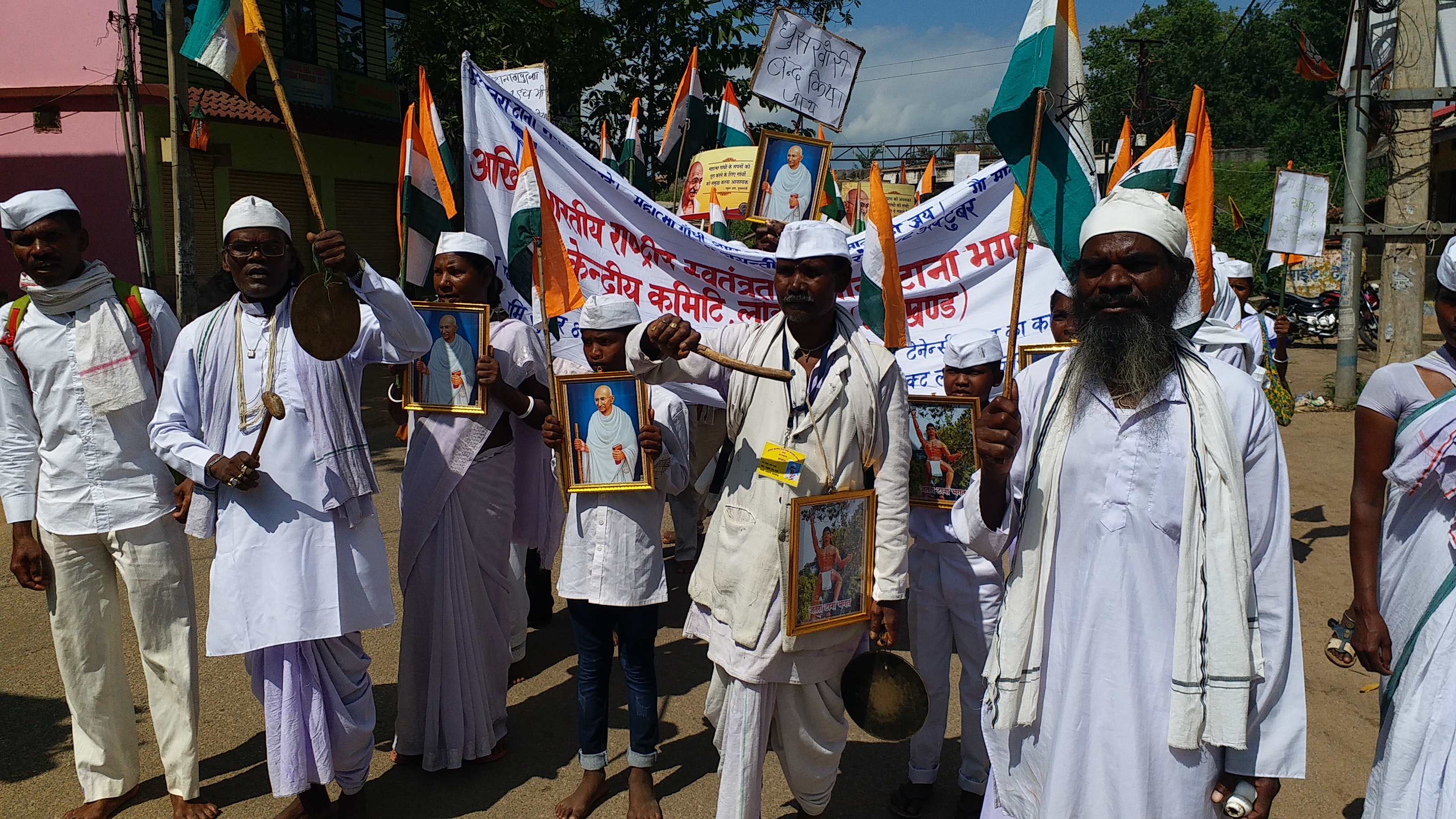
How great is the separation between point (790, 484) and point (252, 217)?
2018 millimetres

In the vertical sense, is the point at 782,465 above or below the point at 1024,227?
below

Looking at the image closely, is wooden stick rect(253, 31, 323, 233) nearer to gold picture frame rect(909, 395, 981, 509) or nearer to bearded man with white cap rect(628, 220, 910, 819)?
bearded man with white cap rect(628, 220, 910, 819)

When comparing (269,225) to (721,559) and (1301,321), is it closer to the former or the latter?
(721,559)

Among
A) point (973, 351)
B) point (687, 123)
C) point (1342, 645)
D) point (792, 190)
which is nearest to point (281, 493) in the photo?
point (973, 351)

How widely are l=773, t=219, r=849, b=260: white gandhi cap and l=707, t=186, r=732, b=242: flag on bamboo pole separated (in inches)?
189

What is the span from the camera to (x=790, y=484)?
3.04m

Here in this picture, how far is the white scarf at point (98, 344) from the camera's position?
11.7ft

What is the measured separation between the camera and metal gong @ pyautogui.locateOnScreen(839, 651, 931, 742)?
3.11 m

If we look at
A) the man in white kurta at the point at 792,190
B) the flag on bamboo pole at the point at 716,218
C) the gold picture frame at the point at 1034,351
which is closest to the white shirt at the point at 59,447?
the gold picture frame at the point at 1034,351

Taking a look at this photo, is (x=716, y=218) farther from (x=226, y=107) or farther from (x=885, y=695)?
(x=226, y=107)

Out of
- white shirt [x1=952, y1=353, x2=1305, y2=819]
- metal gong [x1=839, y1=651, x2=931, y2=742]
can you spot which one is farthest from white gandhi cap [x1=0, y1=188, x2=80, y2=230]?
white shirt [x1=952, y1=353, x2=1305, y2=819]

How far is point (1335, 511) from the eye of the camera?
8406 mm

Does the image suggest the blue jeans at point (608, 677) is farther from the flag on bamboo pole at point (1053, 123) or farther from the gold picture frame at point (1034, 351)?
the flag on bamboo pole at point (1053, 123)

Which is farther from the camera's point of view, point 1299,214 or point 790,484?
point 1299,214
